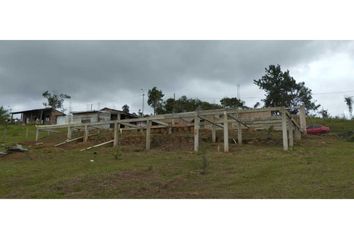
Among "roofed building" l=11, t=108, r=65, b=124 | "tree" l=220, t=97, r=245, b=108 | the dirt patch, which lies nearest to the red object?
the dirt patch

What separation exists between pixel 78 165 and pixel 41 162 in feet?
9.16

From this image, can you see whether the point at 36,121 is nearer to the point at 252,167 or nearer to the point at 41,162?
the point at 41,162

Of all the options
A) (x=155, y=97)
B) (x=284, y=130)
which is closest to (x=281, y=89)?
(x=155, y=97)

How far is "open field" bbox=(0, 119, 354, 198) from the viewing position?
29.8 ft

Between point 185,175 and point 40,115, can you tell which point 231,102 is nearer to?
point 40,115

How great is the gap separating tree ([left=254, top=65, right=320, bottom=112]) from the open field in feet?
91.4

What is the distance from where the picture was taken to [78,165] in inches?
564

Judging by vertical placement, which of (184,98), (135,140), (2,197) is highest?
(184,98)

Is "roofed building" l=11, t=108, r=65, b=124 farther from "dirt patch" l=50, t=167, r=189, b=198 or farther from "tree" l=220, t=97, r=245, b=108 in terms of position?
"dirt patch" l=50, t=167, r=189, b=198

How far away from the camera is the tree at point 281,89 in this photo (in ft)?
145

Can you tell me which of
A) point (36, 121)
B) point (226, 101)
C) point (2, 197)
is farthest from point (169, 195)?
point (36, 121)

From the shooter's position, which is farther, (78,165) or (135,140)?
(135,140)

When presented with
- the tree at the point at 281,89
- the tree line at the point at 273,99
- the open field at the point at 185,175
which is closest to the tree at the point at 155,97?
the tree line at the point at 273,99

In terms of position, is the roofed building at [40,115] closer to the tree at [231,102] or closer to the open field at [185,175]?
the tree at [231,102]
